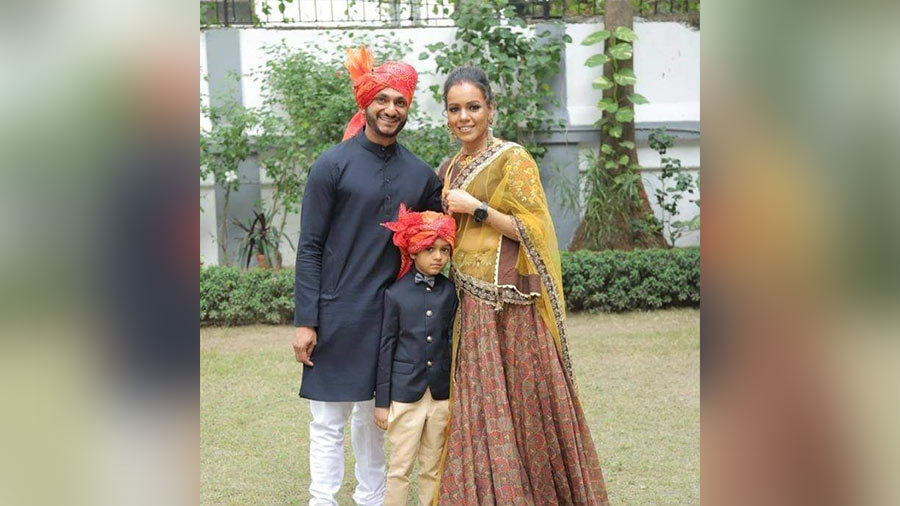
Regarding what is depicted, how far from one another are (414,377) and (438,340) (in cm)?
18

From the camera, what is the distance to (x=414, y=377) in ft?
11.3

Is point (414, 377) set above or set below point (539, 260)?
below

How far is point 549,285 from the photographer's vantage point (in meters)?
3.57

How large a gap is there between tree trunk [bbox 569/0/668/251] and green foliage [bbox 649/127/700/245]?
16cm

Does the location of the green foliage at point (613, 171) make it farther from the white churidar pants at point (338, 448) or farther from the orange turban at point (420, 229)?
the orange turban at point (420, 229)

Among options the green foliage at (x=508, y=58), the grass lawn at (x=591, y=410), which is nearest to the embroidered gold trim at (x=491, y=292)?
the grass lawn at (x=591, y=410)

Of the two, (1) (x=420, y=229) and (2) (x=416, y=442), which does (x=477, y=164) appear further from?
(2) (x=416, y=442)

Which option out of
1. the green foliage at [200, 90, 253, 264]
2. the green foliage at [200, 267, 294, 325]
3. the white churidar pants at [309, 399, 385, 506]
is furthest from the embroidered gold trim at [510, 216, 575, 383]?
the green foliage at [200, 90, 253, 264]

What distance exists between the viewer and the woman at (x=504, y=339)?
11.3ft

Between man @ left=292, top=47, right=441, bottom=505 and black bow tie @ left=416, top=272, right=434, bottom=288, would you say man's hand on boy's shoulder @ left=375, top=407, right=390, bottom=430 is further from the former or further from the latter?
black bow tie @ left=416, top=272, right=434, bottom=288

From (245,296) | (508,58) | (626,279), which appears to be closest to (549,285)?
(626,279)
